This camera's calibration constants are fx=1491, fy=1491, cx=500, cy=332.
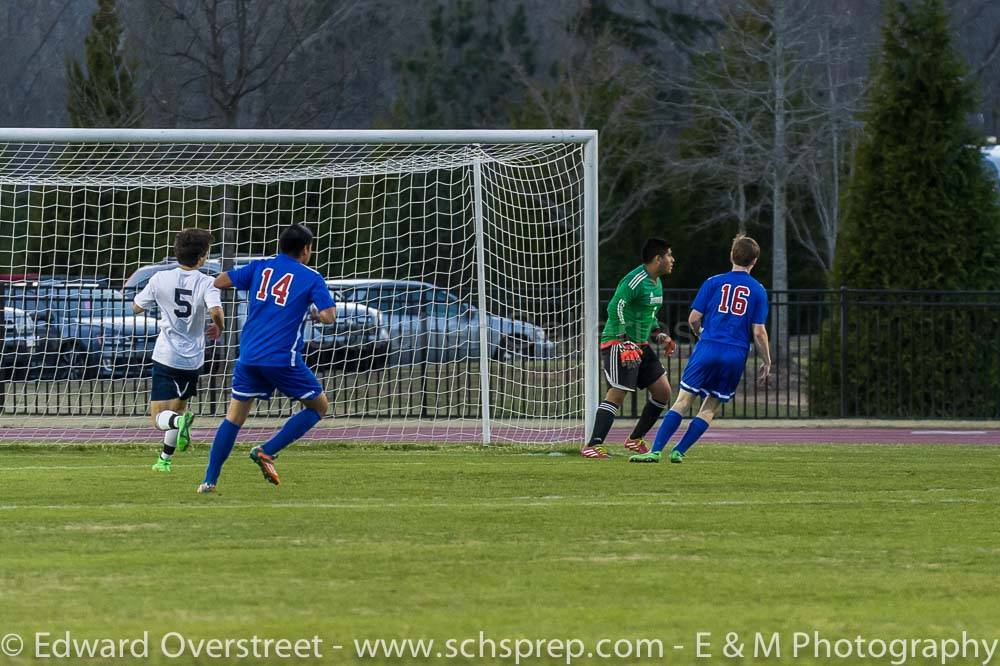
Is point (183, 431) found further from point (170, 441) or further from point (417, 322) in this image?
point (417, 322)

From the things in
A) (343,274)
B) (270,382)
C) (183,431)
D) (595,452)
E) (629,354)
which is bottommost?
(595,452)

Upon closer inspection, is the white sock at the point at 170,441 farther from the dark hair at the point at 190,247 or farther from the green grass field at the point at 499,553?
the dark hair at the point at 190,247

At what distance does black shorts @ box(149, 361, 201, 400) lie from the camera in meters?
11.4

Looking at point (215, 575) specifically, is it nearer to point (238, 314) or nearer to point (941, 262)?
point (238, 314)

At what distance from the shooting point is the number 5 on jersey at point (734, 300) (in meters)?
11.4

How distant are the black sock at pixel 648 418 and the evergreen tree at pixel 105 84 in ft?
46.1

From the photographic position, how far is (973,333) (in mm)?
18656

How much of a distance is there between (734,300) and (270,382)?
385cm

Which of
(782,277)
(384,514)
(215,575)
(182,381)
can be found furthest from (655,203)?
(215,575)

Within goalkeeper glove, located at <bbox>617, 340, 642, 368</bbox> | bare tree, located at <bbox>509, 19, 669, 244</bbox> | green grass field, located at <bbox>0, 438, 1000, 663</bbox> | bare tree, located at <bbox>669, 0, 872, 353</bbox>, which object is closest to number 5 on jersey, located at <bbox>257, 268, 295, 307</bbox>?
green grass field, located at <bbox>0, 438, 1000, 663</bbox>

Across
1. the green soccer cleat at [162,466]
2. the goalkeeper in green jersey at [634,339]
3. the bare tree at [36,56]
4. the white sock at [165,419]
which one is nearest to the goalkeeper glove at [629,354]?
the goalkeeper in green jersey at [634,339]

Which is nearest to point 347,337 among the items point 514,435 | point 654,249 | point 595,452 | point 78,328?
point 78,328

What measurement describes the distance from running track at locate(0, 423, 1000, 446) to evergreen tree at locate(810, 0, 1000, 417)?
4.10 feet

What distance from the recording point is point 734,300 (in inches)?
449
